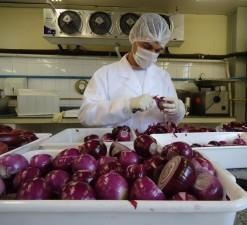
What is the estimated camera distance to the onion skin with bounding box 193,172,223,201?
411 millimetres

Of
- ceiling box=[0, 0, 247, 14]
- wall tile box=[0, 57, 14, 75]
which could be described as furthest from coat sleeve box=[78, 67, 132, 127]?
wall tile box=[0, 57, 14, 75]

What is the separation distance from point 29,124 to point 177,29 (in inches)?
64.0

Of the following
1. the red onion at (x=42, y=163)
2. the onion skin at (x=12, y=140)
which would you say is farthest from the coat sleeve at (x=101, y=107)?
the red onion at (x=42, y=163)

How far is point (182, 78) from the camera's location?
327cm

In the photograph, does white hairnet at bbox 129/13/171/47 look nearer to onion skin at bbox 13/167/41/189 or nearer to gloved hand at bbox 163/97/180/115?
gloved hand at bbox 163/97/180/115

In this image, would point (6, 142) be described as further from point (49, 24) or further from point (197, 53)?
point (197, 53)

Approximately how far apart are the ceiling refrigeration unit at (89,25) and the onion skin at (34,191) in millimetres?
2337

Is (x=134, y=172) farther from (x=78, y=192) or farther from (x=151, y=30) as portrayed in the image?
(x=151, y=30)

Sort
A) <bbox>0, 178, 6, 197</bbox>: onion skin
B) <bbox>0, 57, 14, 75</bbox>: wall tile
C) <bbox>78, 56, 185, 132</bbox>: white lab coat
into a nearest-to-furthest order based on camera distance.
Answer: <bbox>0, 178, 6, 197</bbox>: onion skin < <bbox>78, 56, 185, 132</bbox>: white lab coat < <bbox>0, 57, 14, 75</bbox>: wall tile

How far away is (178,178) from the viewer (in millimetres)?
416

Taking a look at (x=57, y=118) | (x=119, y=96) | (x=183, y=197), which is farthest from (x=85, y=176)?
(x=57, y=118)

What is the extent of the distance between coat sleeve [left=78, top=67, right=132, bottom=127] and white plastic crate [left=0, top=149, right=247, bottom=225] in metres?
0.99

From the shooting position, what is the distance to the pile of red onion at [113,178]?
1.32 ft

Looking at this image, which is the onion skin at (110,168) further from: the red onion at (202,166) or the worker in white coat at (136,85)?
the worker in white coat at (136,85)
